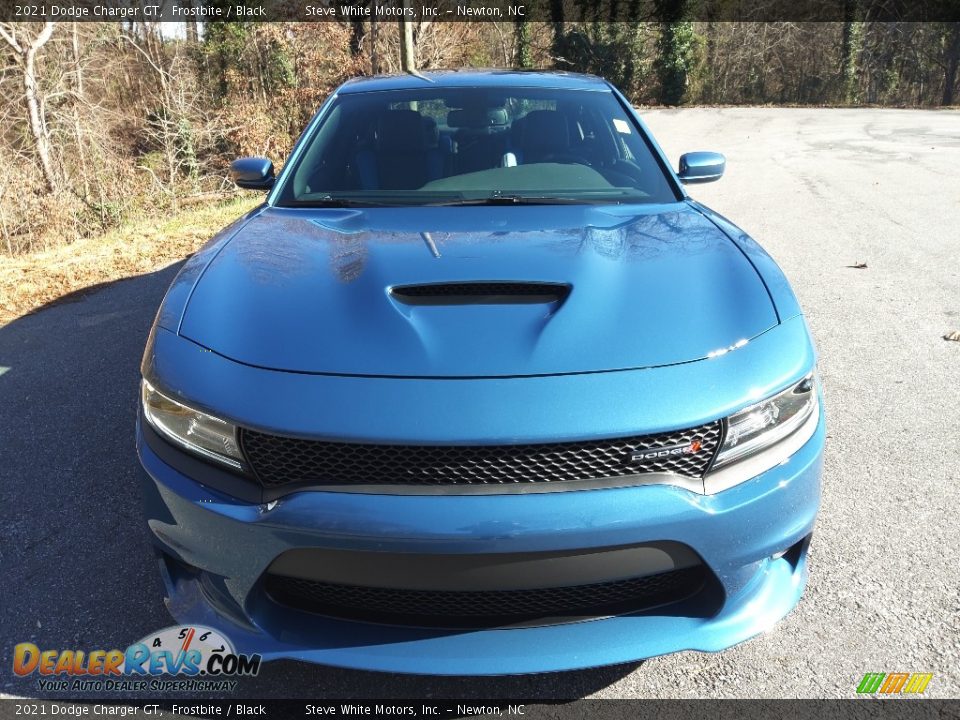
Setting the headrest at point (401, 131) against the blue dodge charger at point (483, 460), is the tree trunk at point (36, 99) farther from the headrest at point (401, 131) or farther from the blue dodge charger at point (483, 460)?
the blue dodge charger at point (483, 460)

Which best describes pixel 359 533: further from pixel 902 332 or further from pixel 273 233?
pixel 902 332

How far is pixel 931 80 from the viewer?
91.0 feet

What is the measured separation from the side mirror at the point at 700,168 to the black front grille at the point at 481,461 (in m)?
2.19

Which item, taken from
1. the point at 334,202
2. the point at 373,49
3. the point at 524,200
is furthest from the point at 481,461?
the point at 373,49

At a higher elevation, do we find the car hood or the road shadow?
the car hood

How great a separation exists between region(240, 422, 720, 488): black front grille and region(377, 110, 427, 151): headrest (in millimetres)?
1895

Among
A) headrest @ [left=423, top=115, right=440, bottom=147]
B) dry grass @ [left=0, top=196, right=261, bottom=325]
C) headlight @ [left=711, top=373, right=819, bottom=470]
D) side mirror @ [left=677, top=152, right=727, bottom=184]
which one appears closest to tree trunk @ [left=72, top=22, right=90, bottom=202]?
dry grass @ [left=0, top=196, right=261, bottom=325]

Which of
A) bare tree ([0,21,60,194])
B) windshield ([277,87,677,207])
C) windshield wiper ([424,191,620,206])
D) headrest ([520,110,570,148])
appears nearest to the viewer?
windshield wiper ([424,191,620,206])

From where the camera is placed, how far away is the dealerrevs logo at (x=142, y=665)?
1.97 metres

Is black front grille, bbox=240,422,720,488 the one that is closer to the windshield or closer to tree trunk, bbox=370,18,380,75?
the windshield

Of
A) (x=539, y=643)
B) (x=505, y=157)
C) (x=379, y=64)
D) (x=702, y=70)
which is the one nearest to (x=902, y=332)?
(x=505, y=157)

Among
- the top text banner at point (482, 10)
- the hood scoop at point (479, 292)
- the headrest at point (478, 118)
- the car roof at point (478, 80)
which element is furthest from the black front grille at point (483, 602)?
the top text banner at point (482, 10)

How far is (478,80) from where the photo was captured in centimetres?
351

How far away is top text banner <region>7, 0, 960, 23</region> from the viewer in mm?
16797
